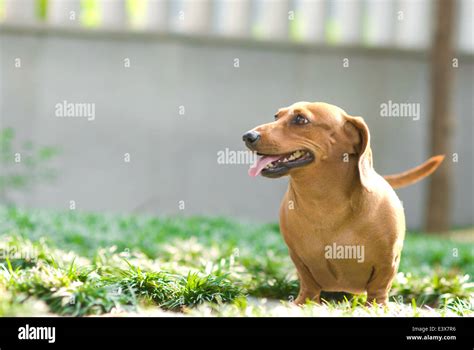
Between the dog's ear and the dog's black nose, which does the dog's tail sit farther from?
the dog's black nose

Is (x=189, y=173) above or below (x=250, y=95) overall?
below

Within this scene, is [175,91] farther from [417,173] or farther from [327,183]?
[327,183]

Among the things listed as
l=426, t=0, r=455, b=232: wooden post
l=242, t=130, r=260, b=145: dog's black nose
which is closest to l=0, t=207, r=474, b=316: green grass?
l=242, t=130, r=260, b=145: dog's black nose

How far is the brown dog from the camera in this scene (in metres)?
3.02

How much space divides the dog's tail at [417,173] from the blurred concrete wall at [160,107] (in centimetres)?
559

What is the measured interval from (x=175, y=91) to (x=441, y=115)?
12.7 feet

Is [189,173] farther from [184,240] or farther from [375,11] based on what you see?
[375,11]

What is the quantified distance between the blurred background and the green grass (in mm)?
1549

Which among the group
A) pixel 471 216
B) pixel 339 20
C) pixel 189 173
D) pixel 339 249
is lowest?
pixel 471 216

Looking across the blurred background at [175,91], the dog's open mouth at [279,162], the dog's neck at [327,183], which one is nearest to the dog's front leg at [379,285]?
the dog's neck at [327,183]

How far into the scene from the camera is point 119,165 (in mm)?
9406
